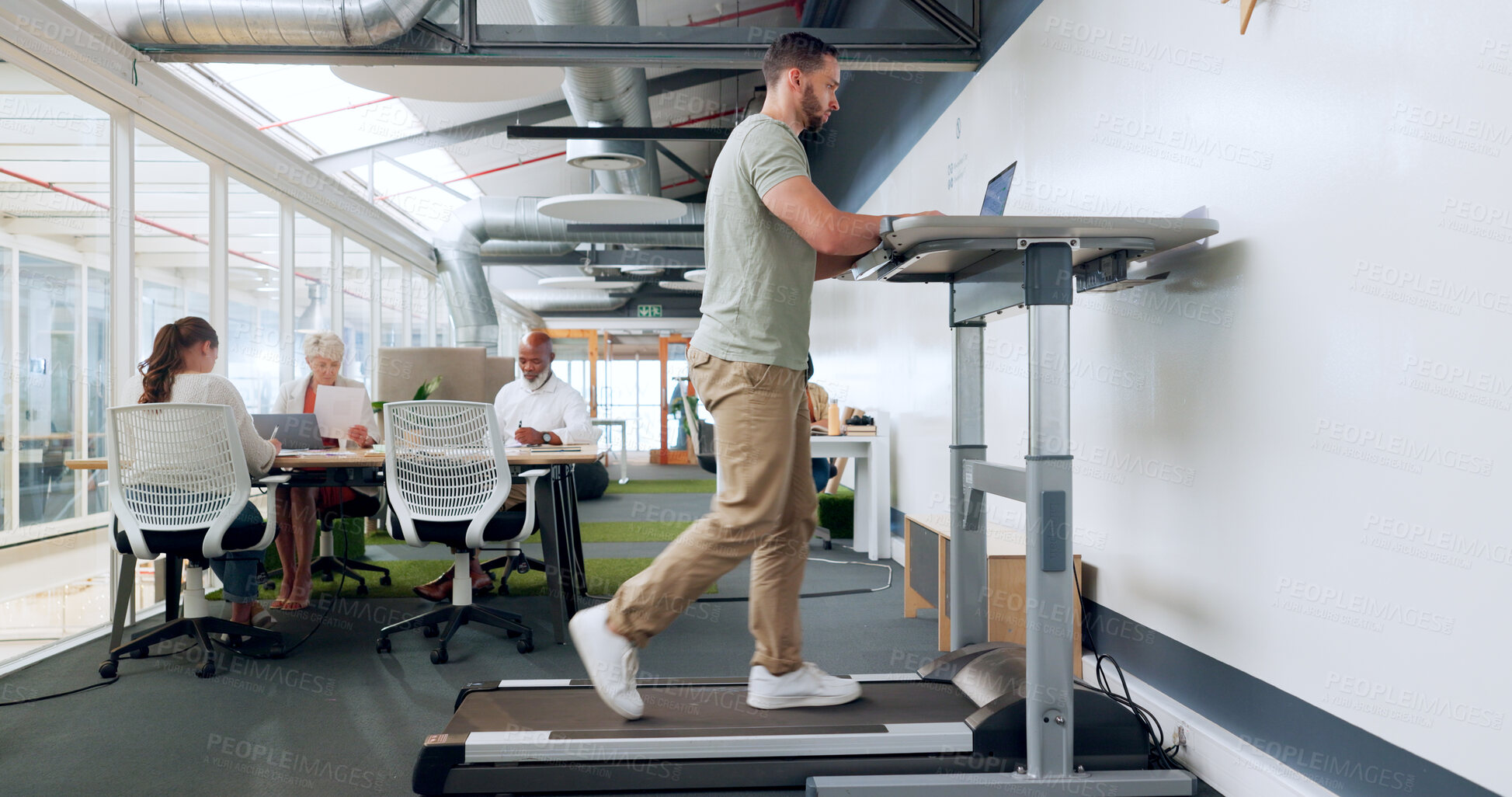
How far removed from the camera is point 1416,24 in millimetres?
1590

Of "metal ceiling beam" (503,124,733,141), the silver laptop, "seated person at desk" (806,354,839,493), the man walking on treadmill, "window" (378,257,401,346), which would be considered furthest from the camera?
"window" (378,257,401,346)

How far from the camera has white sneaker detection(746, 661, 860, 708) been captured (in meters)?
2.19

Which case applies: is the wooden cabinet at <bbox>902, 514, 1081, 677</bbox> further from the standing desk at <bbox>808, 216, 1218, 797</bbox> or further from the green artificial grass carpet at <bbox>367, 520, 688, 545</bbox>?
the green artificial grass carpet at <bbox>367, 520, 688, 545</bbox>

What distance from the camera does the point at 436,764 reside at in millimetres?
1941

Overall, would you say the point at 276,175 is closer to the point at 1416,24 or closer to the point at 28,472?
the point at 28,472

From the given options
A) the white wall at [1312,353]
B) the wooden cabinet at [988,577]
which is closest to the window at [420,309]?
the wooden cabinet at [988,577]

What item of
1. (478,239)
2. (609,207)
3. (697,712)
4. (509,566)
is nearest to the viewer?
(697,712)

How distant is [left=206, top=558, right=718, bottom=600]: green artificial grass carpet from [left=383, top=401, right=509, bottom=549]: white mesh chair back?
914 millimetres

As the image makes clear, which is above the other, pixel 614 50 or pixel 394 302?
pixel 614 50

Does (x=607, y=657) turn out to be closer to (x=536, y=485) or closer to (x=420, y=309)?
(x=536, y=485)

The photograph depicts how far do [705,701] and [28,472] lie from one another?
306 centimetres

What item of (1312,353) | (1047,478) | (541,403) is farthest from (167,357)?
(1312,353)

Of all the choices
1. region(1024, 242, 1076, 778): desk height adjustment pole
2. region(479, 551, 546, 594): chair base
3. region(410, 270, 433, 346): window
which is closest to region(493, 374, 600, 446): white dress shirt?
region(479, 551, 546, 594): chair base

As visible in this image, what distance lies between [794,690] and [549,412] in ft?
9.74
